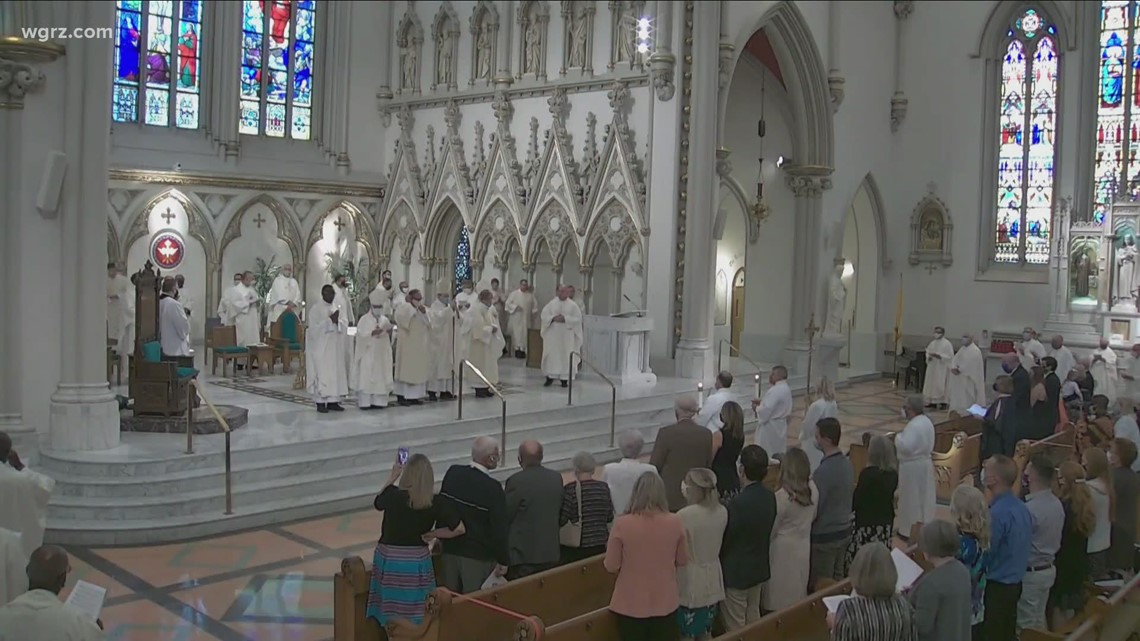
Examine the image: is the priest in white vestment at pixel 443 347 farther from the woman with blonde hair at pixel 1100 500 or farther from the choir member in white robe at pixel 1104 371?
the choir member in white robe at pixel 1104 371

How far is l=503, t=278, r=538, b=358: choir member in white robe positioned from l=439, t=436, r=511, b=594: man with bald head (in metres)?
13.0

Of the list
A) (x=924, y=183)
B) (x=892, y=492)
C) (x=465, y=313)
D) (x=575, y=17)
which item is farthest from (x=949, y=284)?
(x=892, y=492)

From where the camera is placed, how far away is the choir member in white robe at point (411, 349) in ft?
48.0

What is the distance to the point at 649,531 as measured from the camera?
5613 mm

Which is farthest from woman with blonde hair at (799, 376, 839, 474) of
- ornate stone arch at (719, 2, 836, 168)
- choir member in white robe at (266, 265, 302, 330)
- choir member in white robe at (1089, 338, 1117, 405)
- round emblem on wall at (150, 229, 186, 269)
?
round emblem on wall at (150, 229, 186, 269)

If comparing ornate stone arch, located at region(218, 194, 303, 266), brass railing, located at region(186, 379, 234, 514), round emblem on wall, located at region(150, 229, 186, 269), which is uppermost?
ornate stone arch, located at region(218, 194, 303, 266)

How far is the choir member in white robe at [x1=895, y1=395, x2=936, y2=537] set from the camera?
9.27 m

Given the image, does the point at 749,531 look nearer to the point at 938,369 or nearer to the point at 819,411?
the point at 819,411

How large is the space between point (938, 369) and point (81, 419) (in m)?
14.3

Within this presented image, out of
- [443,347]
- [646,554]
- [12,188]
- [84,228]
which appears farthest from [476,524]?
[443,347]

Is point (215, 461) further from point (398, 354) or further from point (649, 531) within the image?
point (649, 531)

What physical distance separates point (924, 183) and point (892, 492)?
1738 centimetres

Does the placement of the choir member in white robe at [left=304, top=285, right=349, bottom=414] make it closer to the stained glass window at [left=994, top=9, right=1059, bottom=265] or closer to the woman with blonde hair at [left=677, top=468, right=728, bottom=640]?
the woman with blonde hair at [left=677, top=468, right=728, bottom=640]

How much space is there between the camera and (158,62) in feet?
65.6
